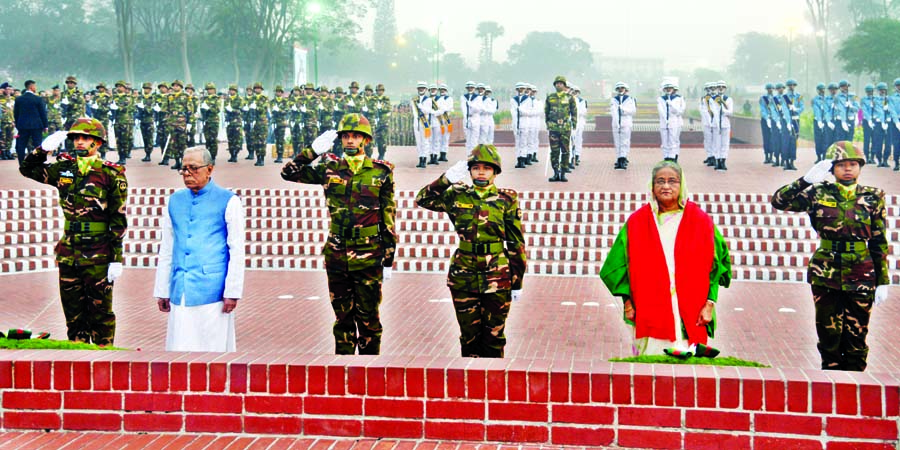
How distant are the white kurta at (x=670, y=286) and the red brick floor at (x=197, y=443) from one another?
1.53 metres

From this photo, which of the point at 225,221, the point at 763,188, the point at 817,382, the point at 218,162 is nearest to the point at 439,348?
the point at 225,221

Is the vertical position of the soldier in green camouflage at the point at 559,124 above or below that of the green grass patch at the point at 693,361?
above

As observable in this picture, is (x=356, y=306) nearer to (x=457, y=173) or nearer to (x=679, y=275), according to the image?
(x=457, y=173)

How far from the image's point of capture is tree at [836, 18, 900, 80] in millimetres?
51906

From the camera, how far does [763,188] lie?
16.8 m

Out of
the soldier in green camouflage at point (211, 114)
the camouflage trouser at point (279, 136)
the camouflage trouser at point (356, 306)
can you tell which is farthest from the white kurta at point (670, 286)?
the camouflage trouser at point (279, 136)

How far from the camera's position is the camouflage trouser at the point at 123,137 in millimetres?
22734

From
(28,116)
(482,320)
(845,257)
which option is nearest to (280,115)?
(28,116)

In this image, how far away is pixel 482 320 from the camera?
6445mm

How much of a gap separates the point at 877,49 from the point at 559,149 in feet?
132

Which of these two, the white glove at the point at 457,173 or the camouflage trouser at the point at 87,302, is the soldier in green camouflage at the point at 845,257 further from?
the camouflage trouser at the point at 87,302

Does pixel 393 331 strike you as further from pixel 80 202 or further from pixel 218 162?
pixel 218 162

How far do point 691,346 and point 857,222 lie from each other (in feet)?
5.79

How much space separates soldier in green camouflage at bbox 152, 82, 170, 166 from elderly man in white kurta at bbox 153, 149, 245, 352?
15.4m
